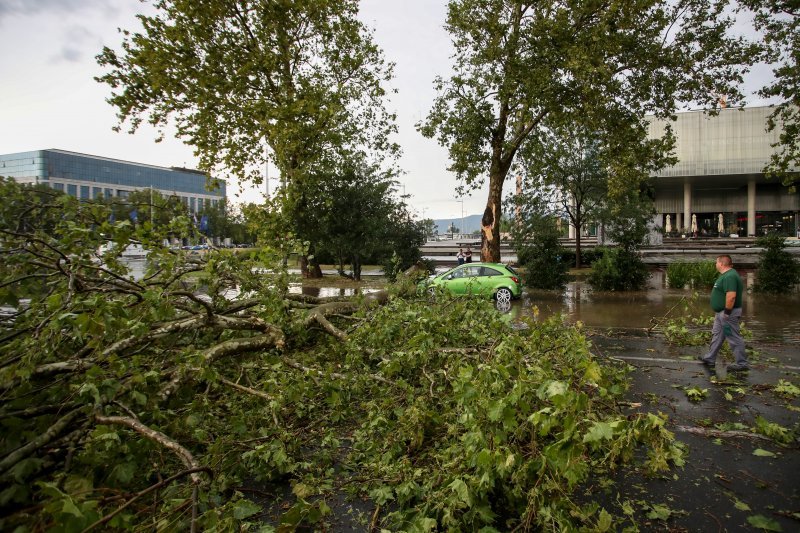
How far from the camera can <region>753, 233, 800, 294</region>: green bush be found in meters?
15.6

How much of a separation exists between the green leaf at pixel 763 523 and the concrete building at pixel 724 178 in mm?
46151

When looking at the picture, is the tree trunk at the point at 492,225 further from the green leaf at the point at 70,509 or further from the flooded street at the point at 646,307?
the green leaf at the point at 70,509

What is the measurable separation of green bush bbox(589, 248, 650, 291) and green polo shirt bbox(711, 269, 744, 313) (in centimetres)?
1113

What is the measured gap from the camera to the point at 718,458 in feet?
12.9

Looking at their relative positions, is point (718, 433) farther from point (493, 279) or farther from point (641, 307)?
point (493, 279)

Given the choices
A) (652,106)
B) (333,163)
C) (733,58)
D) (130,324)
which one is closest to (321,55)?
(333,163)

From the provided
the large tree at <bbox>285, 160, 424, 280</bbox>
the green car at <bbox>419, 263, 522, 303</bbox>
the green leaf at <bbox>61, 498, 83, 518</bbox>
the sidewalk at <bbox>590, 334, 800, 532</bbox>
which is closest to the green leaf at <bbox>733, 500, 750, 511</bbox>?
the sidewalk at <bbox>590, 334, 800, 532</bbox>

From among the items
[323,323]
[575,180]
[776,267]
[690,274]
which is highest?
[575,180]

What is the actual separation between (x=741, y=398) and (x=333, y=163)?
744 inches

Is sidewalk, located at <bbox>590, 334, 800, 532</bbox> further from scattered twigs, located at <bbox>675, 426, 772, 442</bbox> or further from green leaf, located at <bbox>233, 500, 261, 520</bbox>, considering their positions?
green leaf, located at <bbox>233, 500, 261, 520</bbox>

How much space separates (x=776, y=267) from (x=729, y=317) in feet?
39.6

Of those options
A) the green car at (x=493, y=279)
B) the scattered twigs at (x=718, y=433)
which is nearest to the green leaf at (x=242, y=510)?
the scattered twigs at (x=718, y=433)

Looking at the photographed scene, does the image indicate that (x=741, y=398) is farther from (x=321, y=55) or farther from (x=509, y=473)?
(x=321, y=55)

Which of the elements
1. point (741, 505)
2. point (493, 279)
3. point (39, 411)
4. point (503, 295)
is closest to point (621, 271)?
point (503, 295)
